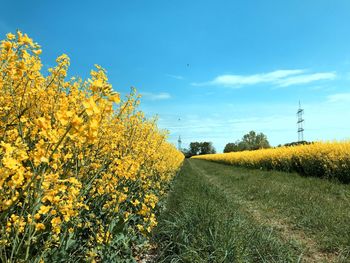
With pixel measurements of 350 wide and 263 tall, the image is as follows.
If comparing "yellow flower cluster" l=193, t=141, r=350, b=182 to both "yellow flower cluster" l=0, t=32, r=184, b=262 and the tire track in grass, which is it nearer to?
the tire track in grass

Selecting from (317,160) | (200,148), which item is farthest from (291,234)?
(200,148)

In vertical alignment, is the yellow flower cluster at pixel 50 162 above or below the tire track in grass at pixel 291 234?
above

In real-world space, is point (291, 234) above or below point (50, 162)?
below

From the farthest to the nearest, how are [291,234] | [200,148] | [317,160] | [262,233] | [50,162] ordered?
[200,148] → [317,160] → [291,234] → [262,233] → [50,162]

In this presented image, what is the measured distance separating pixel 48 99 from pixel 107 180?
48.7 inches

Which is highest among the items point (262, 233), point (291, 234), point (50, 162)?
point (50, 162)

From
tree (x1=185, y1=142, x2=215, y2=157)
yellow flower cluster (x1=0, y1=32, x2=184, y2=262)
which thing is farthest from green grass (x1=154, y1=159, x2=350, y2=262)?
tree (x1=185, y1=142, x2=215, y2=157)

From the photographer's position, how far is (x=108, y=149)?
419cm

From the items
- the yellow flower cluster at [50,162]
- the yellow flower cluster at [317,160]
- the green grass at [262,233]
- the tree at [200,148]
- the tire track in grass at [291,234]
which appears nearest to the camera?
the yellow flower cluster at [50,162]

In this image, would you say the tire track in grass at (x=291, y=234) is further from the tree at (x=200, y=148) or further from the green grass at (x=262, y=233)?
the tree at (x=200, y=148)

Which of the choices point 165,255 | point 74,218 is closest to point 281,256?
point 165,255

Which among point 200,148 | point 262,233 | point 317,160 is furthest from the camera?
point 200,148

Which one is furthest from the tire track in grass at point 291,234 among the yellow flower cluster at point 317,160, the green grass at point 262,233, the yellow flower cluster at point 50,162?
the yellow flower cluster at point 317,160

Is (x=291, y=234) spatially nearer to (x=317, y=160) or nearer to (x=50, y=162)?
(x=50, y=162)
